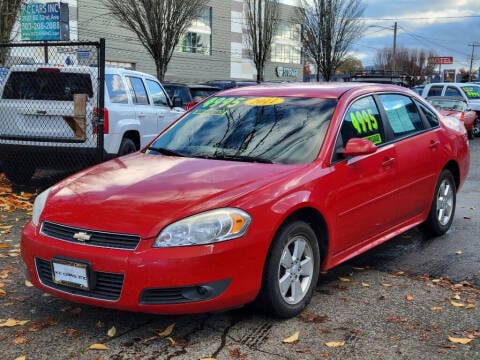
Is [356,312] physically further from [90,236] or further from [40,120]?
[40,120]

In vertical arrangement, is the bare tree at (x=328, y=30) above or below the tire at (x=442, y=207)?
above

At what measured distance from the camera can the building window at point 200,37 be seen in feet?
139

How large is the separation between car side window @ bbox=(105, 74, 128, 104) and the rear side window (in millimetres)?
592

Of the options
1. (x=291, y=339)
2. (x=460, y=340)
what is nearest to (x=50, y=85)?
(x=291, y=339)

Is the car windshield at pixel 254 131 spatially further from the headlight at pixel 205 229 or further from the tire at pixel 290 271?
the headlight at pixel 205 229

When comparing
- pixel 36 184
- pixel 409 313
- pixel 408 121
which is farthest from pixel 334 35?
pixel 409 313

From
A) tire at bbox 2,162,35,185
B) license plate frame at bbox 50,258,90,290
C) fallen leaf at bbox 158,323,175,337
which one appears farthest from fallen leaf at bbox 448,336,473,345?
tire at bbox 2,162,35,185

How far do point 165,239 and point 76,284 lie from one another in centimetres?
65

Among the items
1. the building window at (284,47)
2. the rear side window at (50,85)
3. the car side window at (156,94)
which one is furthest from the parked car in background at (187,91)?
the building window at (284,47)

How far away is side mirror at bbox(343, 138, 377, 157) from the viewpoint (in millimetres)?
4332

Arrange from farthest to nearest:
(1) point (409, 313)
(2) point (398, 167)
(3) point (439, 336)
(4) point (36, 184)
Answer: (4) point (36, 184)
(2) point (398, 167)
(1) point (409, 313)
(3) point (439, 336)

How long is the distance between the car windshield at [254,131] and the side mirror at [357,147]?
21 cm

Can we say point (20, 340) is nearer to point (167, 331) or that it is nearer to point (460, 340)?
point (167, 331)

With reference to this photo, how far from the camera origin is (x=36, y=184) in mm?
9109
